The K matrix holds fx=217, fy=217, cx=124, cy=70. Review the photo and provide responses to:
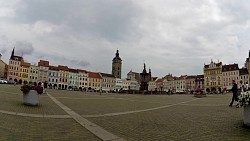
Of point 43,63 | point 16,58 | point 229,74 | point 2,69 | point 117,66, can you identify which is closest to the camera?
point 229,74

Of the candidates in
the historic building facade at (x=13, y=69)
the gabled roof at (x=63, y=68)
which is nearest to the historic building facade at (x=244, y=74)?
the gabled roof at (x=63, y=68)

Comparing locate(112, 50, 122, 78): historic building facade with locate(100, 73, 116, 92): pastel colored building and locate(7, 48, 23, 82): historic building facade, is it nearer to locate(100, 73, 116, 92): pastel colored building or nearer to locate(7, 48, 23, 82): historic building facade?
locate(100, 73, 116, 92): pastel colored building

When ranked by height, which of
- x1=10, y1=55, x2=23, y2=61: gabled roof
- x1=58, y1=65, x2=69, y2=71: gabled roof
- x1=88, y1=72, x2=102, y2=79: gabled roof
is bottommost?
x1=88, y1=72, x2=102, y2=79: gabled roof

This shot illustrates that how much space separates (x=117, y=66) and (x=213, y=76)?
185 ft

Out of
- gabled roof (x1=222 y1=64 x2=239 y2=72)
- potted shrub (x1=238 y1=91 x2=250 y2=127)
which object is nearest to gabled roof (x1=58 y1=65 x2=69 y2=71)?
gabled roof (x1=222 y1=64 x2=239 y2=72)

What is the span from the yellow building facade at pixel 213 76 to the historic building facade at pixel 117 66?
49940 millimetres

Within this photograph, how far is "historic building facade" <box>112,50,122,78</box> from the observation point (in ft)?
437

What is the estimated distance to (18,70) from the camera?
355 feet

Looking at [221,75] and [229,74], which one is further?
[221,75]

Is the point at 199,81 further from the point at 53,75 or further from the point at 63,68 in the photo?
the point at 53,75

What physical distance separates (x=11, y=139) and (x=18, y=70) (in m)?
115

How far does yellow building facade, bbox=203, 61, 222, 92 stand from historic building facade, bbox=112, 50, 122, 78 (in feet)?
164

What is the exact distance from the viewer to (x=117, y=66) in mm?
136000

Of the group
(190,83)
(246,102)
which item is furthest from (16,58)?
(246,102)
